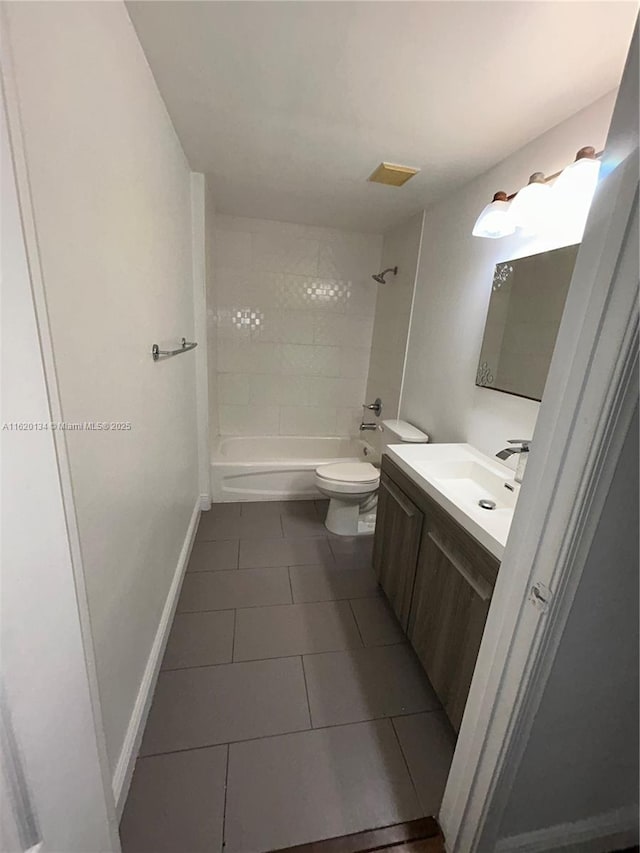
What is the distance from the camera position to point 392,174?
73.3 inches

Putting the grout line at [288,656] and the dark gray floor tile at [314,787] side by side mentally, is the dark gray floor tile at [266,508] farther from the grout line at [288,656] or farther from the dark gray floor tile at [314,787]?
the dark gray floor tile at [314,787]

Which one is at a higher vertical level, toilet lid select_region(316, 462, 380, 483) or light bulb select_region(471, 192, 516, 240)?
light bulb select_region(471, 192, 516, 240)

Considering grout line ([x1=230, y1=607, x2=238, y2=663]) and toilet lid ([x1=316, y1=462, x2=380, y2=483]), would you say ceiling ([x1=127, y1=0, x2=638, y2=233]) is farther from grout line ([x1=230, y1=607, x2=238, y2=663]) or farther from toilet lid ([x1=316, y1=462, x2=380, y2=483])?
grout line ([x1=230, y1=607, x2=238, y2=663])

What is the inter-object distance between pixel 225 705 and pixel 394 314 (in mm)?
2696

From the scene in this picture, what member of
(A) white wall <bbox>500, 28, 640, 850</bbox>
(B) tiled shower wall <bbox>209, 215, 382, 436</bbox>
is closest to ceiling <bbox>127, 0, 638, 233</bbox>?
(A) white wall <bbox>500, 28, 640, 850</bbox>

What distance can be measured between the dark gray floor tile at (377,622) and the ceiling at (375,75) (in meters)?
2.24

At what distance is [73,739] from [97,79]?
1.46m

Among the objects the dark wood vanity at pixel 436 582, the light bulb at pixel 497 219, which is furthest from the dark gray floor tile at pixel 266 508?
the light bulb at pixel 497 219

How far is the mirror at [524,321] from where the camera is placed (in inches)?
55.7

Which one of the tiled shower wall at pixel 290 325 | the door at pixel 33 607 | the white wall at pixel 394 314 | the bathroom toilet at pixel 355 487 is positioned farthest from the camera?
the tiled shower wall at pixel 290 325

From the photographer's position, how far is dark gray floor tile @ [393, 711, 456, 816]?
1.12 m

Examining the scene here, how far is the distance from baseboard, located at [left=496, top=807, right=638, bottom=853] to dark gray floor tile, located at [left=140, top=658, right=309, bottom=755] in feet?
2.35

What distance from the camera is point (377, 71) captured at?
1.17m

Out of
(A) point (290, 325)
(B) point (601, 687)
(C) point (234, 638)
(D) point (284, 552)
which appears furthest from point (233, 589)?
(A) point (290, 325)
